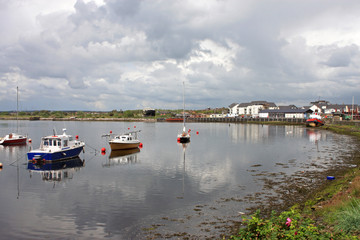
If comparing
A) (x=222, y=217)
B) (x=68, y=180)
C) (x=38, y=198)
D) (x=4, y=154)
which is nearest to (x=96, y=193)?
(x=38, y=198)

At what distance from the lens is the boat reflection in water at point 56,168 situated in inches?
1140

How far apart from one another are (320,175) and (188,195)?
14.7 meters

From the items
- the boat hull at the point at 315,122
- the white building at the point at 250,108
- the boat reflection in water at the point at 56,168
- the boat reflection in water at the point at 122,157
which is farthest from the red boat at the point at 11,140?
the white building at the point at 250,108

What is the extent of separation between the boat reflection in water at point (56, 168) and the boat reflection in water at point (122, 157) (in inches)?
151

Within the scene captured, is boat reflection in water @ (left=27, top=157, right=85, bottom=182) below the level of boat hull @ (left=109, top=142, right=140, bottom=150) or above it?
below

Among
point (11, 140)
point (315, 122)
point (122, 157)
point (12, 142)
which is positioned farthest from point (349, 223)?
point (315, 122)

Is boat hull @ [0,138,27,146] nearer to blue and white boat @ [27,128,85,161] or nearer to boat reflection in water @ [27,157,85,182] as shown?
blue and white boat @ [27,128,85,161]

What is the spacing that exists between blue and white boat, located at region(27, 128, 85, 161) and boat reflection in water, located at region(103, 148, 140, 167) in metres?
5.62

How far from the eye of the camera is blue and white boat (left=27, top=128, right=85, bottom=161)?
35344 millimetres

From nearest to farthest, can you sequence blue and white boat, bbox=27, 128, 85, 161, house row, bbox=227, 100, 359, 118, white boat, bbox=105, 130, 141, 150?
blue and white boat, bbox=27, 128, 85, 161, white boat, bbox=105, 130, 141, 150, house row, bbox=227, 100, 359, 118

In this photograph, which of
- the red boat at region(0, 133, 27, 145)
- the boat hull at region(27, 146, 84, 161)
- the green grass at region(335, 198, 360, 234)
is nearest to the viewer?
the green grass at region(335, 198, 360, 234)

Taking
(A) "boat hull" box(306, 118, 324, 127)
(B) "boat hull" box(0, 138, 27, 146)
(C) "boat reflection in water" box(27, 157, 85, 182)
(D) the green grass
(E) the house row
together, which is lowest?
(C) "boat reflection in water" box(27, 157, 85, 182)

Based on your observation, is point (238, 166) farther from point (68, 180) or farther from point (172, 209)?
point (68, 180)

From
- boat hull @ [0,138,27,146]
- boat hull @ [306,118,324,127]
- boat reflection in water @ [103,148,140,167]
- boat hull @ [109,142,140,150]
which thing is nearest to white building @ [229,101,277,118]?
boat hull @ [306,118,324,127]
